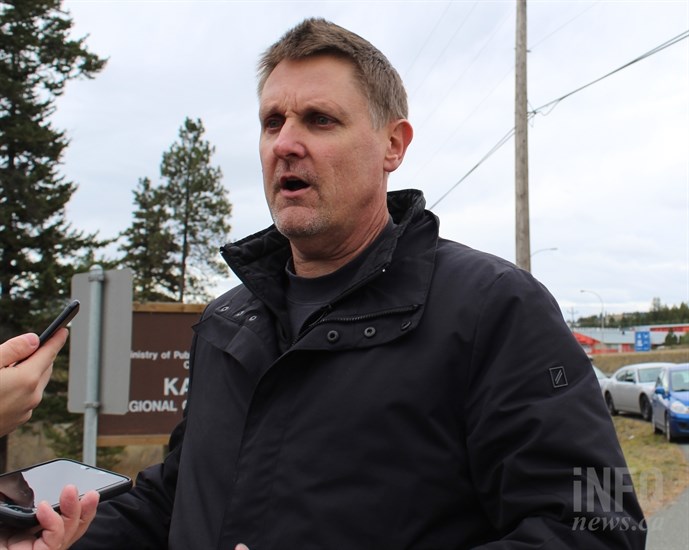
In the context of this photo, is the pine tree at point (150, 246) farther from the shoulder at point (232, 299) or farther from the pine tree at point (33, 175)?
the shoulder at point (232, 299)

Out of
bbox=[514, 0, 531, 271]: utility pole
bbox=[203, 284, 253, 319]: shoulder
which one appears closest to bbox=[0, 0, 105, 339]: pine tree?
bbox=[514, 0, 531, 271]: utility pole

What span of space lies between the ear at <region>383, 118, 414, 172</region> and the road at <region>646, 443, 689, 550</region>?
18.8ft

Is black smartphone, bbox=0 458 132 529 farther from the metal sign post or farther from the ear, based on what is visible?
the metal sign post

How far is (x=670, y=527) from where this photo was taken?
294 inches

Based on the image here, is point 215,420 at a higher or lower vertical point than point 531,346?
lower

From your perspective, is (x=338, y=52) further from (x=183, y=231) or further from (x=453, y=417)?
(x=183, y=231)

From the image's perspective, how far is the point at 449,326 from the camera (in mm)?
1715

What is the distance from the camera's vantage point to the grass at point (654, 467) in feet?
29.9

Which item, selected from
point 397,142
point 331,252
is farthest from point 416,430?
point 397,142

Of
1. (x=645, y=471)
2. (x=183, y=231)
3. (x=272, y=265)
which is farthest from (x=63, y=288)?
(x=183, y=231)

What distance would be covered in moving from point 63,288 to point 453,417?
1904 cm

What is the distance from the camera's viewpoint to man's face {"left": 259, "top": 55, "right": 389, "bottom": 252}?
2113 millimetres

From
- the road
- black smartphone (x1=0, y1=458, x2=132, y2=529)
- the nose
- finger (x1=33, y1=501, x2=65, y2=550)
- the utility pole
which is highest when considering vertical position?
the utility pole

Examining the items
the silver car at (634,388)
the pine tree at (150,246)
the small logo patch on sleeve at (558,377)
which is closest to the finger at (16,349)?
the small logo patch on sleeve at (558,377)
